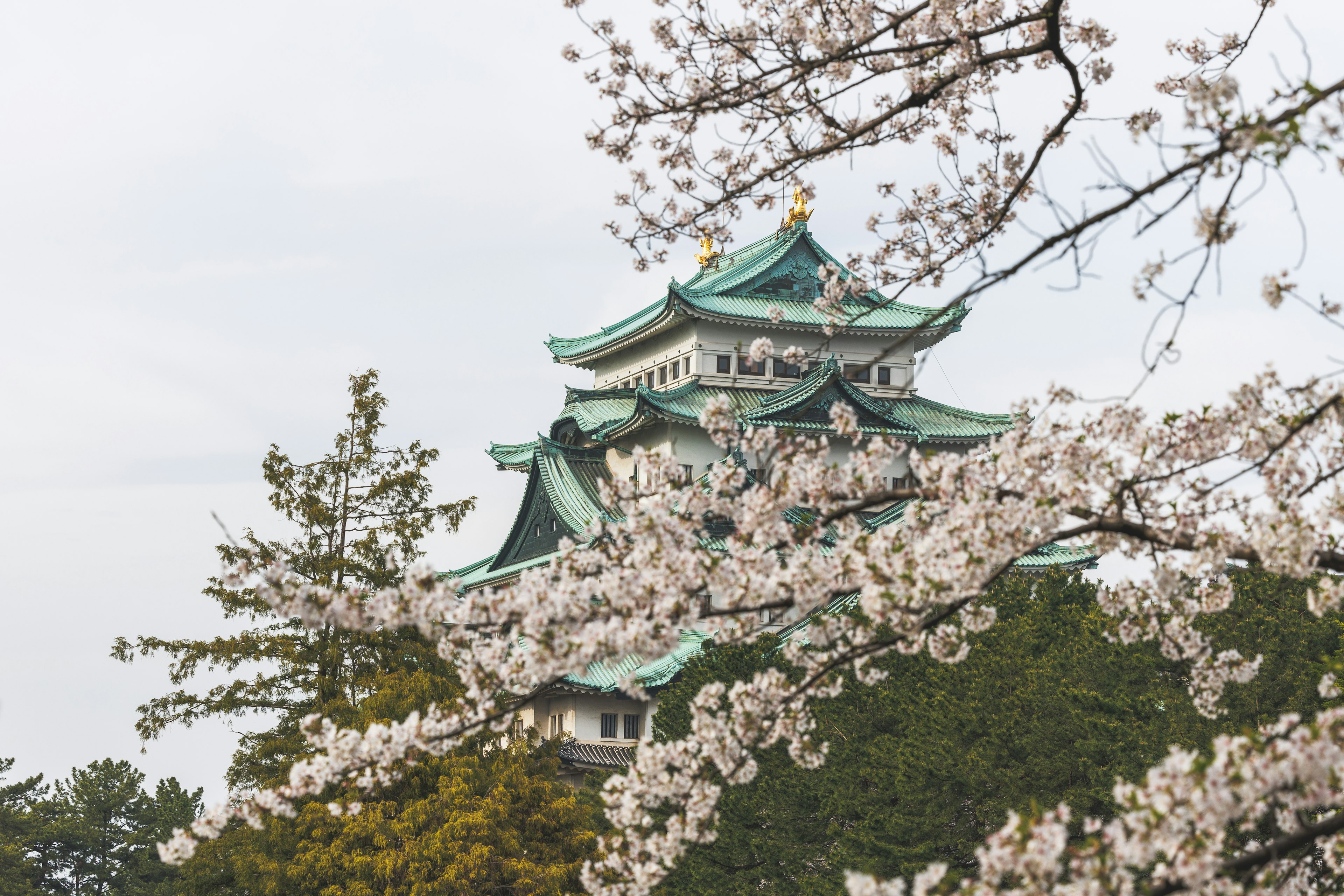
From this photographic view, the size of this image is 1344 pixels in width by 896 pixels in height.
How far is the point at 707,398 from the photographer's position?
3700 centimetres

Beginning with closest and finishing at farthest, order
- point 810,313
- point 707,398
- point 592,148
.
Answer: point 592,148
point 707,398
point 810,313

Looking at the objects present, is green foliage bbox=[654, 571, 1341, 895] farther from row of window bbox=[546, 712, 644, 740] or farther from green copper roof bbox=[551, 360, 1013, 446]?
green copper roof bbox=[551, 360, 1013, 446]

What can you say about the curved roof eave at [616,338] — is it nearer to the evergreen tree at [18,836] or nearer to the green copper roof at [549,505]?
the green copper roof at [549,505]

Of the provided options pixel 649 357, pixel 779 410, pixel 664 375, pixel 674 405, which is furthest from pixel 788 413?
pixel 649 357

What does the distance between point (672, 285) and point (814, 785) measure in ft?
69.8

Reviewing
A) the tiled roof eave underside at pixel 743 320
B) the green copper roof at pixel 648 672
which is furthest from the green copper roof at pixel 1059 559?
the green copper roof at pixel 648 672

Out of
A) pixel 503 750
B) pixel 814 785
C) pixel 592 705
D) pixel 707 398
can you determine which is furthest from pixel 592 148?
pixel 707 398

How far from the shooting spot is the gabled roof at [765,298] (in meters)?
38.8

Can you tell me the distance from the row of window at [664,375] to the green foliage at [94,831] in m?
19.4

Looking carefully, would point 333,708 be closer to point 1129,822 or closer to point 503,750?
point 503,750

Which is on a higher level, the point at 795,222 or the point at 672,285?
the point at 795,222

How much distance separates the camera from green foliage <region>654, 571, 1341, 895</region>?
49.6ft

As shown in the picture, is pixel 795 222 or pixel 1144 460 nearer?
pixel 1144 460

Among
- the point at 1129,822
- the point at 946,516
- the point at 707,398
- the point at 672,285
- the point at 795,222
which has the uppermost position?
the point at 795,222
